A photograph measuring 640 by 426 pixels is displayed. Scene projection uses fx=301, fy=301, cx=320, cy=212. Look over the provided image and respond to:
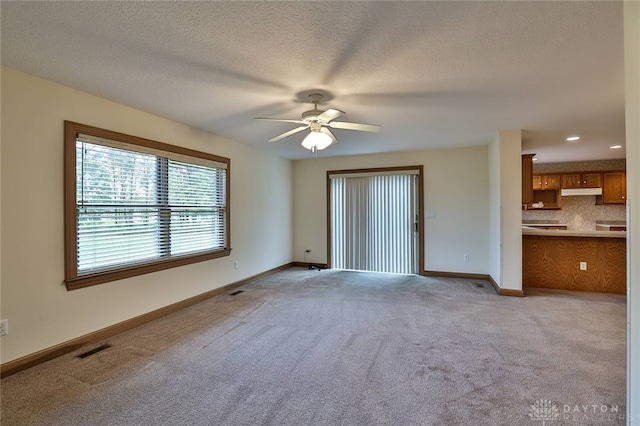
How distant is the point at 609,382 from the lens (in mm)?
2113

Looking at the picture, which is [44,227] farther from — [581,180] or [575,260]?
[581,180]

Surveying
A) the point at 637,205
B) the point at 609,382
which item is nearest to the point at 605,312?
the point at 609,382

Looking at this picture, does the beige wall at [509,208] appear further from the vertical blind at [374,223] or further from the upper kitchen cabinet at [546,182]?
the upper kitchen cabinet at [546,182]

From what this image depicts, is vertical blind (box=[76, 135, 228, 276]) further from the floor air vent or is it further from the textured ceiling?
the floor air vent

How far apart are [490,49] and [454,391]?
92.8 inches

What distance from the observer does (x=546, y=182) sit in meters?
7.15

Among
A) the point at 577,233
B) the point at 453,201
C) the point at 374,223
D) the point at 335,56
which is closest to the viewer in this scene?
the point at 335,56

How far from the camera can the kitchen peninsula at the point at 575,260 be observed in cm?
443

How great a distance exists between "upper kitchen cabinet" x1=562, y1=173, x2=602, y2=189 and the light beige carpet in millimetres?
4057

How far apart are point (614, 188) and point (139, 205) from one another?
29.9 ft

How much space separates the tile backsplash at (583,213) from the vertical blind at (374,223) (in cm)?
423

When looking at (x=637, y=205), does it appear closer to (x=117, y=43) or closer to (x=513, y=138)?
(x=117, y=43)

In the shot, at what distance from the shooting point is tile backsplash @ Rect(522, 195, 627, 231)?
689 centimetres

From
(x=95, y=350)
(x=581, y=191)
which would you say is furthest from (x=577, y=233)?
(x=95, y=350)
